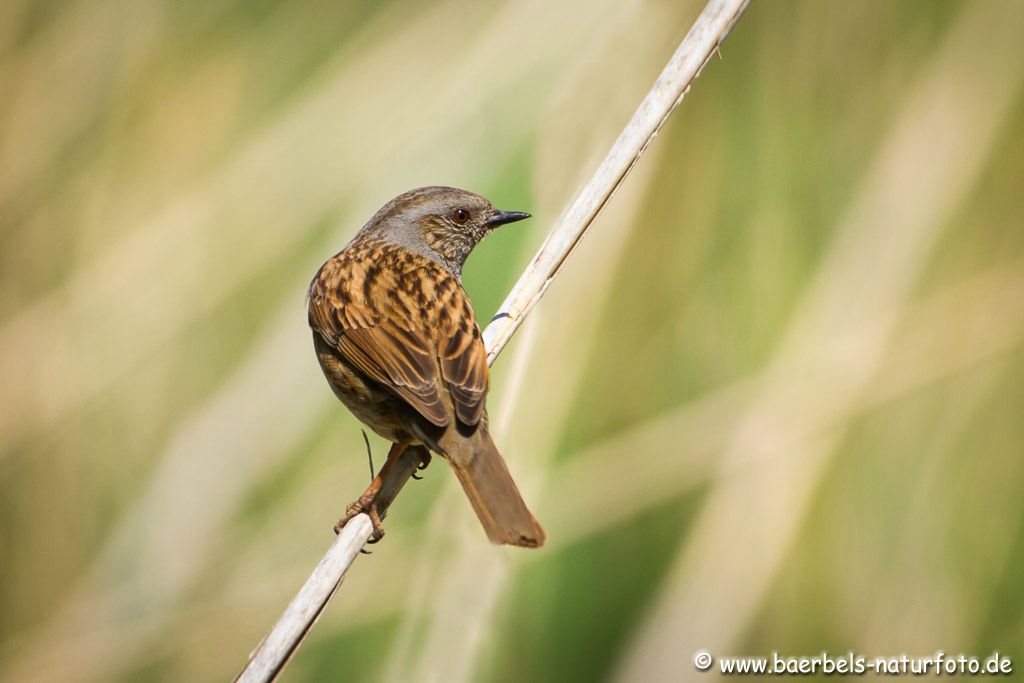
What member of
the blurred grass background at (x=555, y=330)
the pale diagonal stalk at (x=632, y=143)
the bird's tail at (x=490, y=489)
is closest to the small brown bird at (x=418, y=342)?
the bird's tail at (x=490, y=489)

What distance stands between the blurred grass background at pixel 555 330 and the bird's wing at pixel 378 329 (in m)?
0.22

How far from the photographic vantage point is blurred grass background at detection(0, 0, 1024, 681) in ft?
10.6

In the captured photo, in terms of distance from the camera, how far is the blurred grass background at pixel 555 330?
3242mm

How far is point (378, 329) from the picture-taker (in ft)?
10.4

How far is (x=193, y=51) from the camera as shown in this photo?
3514mm

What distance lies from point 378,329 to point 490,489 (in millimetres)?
647

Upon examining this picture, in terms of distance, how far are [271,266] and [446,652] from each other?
132 cm

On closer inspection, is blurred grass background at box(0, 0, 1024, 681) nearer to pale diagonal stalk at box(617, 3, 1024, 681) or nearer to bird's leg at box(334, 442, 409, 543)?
pale diagonal stalk at box(617, 3, 1024, 681)

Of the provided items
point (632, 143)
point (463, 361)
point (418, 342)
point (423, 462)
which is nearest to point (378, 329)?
point (418, 342)

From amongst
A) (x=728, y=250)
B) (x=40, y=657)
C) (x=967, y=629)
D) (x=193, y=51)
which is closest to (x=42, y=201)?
(x=193, y=51)

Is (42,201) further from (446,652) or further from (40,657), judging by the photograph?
(446,652)

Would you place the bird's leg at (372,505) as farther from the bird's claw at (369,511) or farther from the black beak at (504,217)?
the black beak at (504,217)

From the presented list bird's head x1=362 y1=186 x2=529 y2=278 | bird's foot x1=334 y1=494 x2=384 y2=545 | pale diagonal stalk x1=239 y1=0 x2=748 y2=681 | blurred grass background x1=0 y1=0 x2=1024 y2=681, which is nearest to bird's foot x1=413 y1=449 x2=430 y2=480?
blurred grass background x1=0 y1=0 x2=1024 y2=681

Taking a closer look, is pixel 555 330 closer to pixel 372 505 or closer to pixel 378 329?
pixel 378 329
